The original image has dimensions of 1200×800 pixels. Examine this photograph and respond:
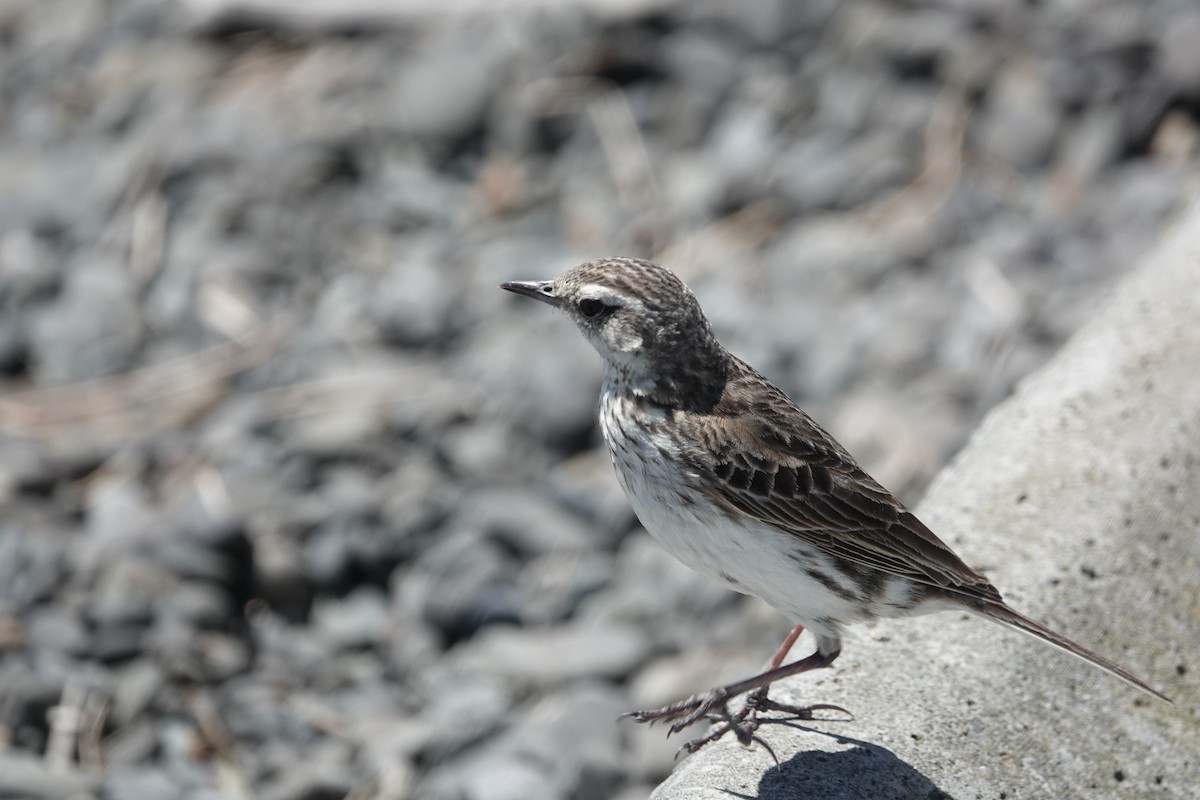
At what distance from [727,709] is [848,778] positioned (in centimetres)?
52

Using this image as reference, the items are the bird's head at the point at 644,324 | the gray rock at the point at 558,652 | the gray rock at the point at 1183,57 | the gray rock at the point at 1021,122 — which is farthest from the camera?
the gray rock at the point at 1021,122

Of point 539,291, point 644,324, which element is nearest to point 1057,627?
point 644,324

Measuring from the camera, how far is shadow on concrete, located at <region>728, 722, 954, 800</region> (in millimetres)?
4098

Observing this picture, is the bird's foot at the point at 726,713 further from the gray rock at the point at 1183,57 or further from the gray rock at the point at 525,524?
the gray rock at the point at 1183,57

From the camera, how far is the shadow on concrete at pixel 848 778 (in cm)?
410

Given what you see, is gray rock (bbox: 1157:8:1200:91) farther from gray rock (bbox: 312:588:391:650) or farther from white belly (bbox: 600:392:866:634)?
white belly (bbox: 600:392:866:634)

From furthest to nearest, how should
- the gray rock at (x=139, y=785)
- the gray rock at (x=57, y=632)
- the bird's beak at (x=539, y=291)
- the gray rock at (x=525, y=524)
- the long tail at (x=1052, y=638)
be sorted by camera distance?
the gray rock at (x=525, y=524), the gray rock at (x=57, y=632), the gray rock at (x=139, y=785), the bird's beak at (x=539, y=291), the long tail at (x=1052, y=638)

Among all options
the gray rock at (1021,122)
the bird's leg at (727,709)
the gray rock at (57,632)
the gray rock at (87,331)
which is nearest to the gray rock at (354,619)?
the gray rock at (57,632)

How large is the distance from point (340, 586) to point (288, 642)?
0.43 meters

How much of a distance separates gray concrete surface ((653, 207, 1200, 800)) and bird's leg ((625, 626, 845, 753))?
53 millimetres

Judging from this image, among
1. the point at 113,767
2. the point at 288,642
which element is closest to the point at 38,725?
the point at 113,767

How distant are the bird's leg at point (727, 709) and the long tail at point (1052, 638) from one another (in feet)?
1.65

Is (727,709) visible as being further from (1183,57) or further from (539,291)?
(1183,57)

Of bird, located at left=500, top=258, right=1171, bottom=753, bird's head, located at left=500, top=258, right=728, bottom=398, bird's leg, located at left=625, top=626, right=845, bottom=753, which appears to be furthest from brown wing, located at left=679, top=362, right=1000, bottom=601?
bird's leg, located at left=625, top=626, right=845, bottom=753
